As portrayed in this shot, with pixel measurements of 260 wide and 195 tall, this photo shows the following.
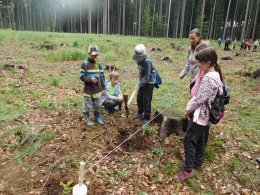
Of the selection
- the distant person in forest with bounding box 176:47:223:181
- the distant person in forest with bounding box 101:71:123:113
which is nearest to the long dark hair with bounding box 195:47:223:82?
the distant person in forest with bounding box 176:47:223:181

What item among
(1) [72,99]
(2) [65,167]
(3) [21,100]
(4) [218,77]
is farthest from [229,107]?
(3) [21,100]

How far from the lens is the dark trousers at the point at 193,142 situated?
3592mm

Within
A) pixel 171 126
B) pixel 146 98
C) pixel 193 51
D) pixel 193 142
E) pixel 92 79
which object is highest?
pixel 193 51

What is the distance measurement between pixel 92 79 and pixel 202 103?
91.6 inches

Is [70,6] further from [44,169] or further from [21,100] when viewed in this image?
[44,169]

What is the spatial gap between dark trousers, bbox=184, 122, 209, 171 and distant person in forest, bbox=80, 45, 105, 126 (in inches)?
87.2

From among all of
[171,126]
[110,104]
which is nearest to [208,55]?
[171,126]

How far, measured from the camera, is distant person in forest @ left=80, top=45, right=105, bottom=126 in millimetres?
4746

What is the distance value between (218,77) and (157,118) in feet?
7.07

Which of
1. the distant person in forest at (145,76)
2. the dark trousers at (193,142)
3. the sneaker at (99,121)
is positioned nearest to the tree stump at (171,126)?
the distant person in forest at (145,76)

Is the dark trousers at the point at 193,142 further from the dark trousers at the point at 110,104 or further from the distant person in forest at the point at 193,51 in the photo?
the dark trousers at the point at 110,104

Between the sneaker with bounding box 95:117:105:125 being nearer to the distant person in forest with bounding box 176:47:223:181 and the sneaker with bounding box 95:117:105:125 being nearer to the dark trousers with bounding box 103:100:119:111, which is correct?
the dark trousers with bounding box 103:100:119:111

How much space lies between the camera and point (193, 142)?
3.69 meters

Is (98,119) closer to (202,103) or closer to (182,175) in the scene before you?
(182,175)
